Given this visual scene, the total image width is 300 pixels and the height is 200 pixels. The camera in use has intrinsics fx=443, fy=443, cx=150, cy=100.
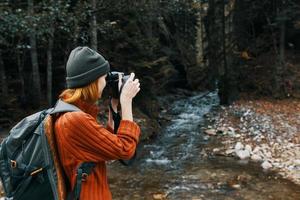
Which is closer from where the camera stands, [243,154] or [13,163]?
[13,163]

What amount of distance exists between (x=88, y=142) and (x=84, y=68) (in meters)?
0.38

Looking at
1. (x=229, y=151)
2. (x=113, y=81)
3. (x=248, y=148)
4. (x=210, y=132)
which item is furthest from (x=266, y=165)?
(x=113, y=81)

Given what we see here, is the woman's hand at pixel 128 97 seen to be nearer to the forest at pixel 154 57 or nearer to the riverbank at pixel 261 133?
the forest at pixel 154 57

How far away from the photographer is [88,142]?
2.18 metres

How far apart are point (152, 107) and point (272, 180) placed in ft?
20.9

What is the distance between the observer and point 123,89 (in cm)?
239

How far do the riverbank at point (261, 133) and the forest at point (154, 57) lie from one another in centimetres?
3

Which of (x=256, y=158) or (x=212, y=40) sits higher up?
(x=212, y=40)

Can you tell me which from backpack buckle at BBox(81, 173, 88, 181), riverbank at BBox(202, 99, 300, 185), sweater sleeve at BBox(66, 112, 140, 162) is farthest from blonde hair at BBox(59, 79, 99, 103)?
riverbank at BBox(202, 99, 300, 185)

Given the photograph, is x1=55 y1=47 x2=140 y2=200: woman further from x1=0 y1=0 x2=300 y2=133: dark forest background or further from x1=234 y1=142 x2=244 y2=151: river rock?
x1=234 y1=142 x2=244 y2=151: river rock

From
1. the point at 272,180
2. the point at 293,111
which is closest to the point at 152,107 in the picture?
the point at 293,111

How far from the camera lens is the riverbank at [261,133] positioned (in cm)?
1062

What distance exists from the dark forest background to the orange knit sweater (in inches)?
315

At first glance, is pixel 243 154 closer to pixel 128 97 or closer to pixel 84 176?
pixel 128 97
